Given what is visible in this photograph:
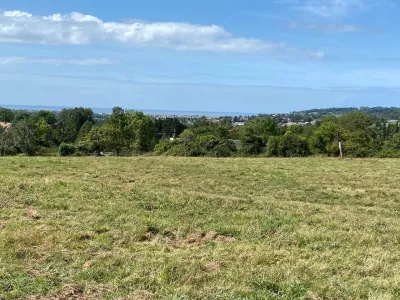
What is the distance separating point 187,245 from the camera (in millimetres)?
7188

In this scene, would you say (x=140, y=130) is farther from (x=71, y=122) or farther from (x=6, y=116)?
(x=6, y=116)

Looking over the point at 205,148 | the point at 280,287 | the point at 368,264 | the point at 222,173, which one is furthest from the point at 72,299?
the point at 205,148

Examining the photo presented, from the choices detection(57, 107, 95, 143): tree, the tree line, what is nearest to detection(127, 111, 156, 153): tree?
the tree line

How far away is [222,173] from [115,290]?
45.9ft

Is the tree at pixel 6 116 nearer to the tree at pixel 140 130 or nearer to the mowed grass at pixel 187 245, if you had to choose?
the tree at pixel 140 130

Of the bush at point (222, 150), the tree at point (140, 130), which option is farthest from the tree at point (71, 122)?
the bush at point (222, 150)

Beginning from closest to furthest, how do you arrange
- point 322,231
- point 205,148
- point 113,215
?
point 322,231 < point 113,215 < point 205,148

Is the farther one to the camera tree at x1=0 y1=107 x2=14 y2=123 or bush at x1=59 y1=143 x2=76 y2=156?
tree at x1=0 y1=107 x2=14 y2=123

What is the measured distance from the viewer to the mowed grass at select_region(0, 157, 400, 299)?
5.04 m

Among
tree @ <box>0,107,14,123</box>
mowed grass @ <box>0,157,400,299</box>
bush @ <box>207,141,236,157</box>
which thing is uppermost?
tree @ <box>0,107,14,123</box>

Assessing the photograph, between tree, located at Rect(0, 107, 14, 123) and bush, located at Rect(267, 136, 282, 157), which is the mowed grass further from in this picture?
tree, located at Rect(0, 107, 14, 123)

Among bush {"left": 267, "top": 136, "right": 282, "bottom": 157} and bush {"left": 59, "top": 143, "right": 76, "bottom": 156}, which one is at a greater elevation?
bush {"left": 267, "top": 136, "right": 282, "bottom": 157}

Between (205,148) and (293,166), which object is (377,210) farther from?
(205,148)

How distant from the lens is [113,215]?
895 cm
